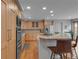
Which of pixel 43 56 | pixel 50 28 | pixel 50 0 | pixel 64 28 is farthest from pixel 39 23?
pixel 43 56

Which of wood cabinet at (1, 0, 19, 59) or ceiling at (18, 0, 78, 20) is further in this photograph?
ceiling at (18, 0, 78, 20)

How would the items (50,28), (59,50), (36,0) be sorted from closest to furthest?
(59,50) < (36,0) < (50,28)

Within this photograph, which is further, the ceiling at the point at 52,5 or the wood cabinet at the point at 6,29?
the ceiling at the point at 52,5

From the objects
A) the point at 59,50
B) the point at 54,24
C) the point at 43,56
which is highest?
the point at 54,24

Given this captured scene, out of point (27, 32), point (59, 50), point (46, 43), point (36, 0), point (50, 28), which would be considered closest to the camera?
point (59, 50)

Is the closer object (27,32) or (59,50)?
(59,50)

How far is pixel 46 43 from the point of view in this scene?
4.68 meters

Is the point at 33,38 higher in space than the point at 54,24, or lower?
lower

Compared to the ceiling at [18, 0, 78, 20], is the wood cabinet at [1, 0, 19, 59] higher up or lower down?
lower down

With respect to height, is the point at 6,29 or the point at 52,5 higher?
the point at 52,5

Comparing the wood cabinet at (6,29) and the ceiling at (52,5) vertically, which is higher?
the ceiling at (52,5)

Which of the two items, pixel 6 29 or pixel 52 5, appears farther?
pixel 52 5

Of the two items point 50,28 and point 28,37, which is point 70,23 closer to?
point 50,28

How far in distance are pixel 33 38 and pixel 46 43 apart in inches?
343
